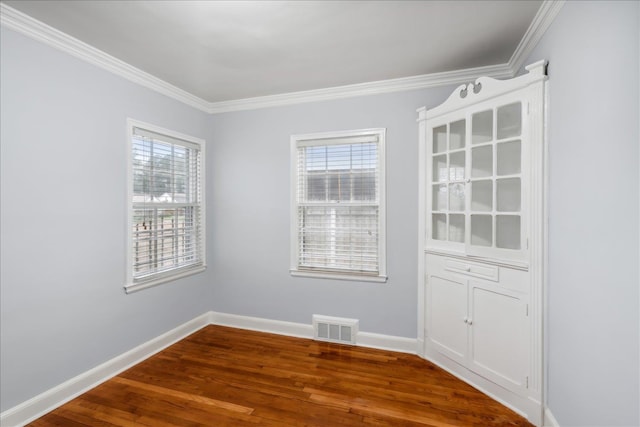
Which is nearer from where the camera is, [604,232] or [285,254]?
[604,232]

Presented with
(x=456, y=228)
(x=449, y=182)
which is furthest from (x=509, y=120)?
(x=456, y=228)

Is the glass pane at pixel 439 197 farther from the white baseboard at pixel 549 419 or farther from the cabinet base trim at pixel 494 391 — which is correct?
the white baseboard at pixel 549 419

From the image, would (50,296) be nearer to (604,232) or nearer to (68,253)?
(68,253)

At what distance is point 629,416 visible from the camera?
122 cm

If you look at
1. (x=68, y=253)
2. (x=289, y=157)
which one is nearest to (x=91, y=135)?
(x=68, y=253)

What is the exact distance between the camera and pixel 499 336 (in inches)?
87.2

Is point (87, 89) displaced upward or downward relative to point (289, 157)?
upward

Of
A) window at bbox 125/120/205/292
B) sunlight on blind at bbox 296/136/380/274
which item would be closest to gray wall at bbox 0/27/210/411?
window at bbox 125/120/205/292

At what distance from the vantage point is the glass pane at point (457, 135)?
2.53m

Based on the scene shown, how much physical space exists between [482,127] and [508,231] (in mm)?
858

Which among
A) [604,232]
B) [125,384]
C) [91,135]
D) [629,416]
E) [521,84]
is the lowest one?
[125,384]

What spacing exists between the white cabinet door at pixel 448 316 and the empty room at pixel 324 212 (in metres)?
0.02

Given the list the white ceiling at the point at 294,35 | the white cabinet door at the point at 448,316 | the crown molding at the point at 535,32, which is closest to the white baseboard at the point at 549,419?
the white cabinet door at the point at 448,316

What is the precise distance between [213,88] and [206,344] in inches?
110
